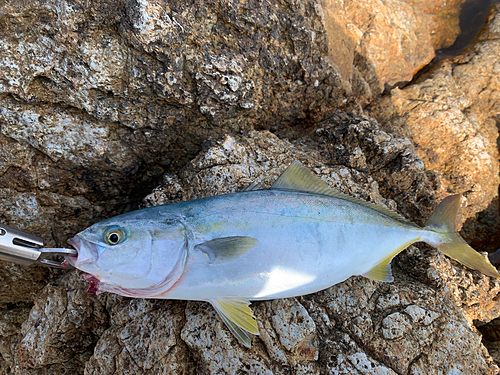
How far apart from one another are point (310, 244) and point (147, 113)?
1.72m

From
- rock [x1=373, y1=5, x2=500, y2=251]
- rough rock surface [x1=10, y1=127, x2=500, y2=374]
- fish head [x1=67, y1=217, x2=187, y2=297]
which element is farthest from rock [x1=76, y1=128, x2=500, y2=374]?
rock [x1=373, y1=5, x2=500, y2=251]

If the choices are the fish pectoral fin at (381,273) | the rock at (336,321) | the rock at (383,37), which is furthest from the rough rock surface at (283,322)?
the rock at (383,37)

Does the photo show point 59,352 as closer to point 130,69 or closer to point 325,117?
point 130,69

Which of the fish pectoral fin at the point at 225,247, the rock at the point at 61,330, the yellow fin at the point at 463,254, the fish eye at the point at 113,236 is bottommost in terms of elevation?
the rock at the point at 61,330

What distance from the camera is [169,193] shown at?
2.40 m

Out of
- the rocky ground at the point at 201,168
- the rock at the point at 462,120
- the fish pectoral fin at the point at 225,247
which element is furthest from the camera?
the rock at the point at 462,120

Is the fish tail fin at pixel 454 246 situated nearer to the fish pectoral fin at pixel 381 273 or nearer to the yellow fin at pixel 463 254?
the yellow fin at pixel 463 254

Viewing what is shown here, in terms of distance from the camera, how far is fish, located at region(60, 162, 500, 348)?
167cm

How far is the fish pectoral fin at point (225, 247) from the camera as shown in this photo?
1745 mm

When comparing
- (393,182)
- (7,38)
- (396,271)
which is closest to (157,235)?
(7,38)

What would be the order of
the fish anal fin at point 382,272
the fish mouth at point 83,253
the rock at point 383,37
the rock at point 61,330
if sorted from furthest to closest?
the rock at point 383,37, the rock at point 61,330, the fish anal fin at point 382,272, the fish mouth at point 83,253

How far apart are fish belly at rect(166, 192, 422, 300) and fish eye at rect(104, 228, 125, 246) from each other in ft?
1.39

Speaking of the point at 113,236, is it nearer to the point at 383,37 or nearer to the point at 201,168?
the point at 201,168

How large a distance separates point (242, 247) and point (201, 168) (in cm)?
89
